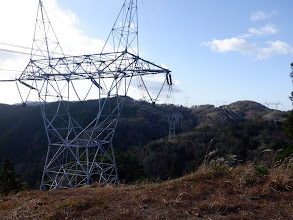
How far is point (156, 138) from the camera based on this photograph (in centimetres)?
5350

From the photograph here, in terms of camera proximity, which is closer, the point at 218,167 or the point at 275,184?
the point at 275,184

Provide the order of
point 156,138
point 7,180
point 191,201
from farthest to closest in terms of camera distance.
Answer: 1. point 156,138
2. point 7,180
3. point 191,201

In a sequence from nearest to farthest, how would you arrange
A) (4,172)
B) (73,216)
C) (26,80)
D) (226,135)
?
(73,216)
(26,80)
(4,172)
(226,135)

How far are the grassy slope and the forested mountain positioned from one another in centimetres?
747

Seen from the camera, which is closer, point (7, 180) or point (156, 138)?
point (7, 180)

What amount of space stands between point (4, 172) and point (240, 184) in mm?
15935

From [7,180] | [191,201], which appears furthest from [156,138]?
[191,201]

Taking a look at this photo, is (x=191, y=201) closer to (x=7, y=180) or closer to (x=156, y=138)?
(x=7, y=180)

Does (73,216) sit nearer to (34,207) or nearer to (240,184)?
(34,207)

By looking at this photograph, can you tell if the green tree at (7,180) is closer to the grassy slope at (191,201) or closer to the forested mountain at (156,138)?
the forested mountain at (156,138)

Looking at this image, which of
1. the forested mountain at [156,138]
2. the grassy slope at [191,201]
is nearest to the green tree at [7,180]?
the forested mountain at [156,138]

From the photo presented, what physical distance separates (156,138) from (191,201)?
4900 centimetres

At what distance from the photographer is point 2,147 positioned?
4894cm

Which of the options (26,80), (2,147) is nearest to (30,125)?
(2,147)
